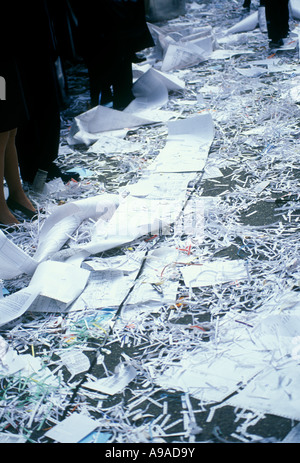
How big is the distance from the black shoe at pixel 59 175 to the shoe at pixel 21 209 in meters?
0.37

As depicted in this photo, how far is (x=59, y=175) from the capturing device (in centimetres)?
295

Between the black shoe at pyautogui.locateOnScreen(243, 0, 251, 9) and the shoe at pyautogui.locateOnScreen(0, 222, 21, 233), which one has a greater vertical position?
the shoe at pyautogui.locateOnScreen(0, 222, 21, 233)

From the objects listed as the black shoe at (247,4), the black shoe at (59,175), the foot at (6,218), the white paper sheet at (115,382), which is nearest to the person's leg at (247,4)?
the black shoe at (247,4)

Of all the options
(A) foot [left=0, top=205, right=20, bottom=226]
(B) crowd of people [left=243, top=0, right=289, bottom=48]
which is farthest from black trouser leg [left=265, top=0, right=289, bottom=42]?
(A) foot [left=0, top=205, right=20, bottom=226]

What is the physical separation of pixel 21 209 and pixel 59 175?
44 cm

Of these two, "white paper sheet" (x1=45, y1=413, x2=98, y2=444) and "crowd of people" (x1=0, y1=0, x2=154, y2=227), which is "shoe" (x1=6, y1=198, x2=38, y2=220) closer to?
"crowd of people" (x1=0, y1=0, x2=154, y2=227)

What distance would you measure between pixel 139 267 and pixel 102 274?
0.48 feet

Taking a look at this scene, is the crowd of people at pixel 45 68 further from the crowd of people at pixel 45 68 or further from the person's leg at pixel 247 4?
the person's leg at pixel 247 4

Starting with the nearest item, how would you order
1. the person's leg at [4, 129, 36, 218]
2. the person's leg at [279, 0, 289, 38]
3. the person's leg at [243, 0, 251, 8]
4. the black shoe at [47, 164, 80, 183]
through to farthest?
the person's leg at [4, 129, 36, 218], the black shoe at [47, 164, 80, 183], the person's leg at [279, 0, 289, 38], the person's leg at [243, 0, 251, 8]

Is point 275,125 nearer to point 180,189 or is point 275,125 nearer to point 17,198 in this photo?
point 180,189

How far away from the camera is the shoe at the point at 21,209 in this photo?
2562mm

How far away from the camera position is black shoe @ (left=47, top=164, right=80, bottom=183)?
115 inches

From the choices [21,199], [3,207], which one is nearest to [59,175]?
[21,199]

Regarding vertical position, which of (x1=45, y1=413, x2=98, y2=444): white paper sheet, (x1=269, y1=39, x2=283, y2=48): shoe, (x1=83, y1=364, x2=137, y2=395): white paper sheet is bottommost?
(x1=269, y1=39, x2=283, y2=48): shoe
